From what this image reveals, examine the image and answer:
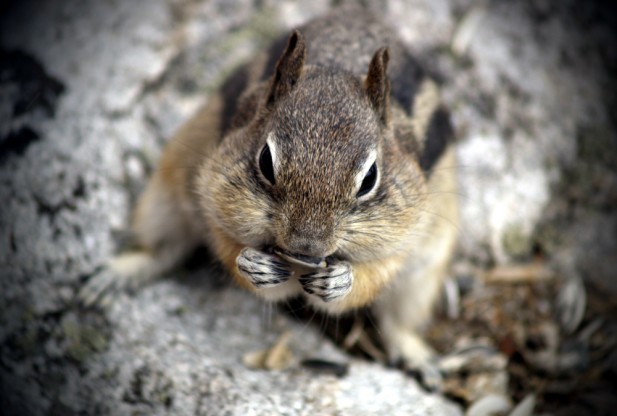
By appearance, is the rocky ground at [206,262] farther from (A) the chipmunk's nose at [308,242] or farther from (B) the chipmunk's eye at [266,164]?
(B) the chipmunk's eye at [266,164]

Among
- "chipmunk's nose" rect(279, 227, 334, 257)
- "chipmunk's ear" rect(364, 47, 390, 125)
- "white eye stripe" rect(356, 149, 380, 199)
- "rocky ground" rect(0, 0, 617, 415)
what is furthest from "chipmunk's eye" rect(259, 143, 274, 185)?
"rocky ground" rect(0, 0, 617, 415)

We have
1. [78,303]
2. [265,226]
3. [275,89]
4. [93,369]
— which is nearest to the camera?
[265,226]

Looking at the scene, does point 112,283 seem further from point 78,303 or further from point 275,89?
point 275,89

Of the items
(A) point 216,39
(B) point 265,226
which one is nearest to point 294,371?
(B) point 265,226

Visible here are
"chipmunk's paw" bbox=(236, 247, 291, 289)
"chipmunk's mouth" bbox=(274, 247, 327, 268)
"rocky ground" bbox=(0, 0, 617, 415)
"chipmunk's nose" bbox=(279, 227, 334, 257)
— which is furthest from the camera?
"rocky ground" bbox=(0, 0, 617, 415)

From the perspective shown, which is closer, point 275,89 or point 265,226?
point 265,226

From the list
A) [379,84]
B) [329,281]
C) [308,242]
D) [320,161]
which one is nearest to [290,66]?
[379,84]

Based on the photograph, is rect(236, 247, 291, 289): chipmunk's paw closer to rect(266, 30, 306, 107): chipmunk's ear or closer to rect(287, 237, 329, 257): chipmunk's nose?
rect(287, 237, 329, 257): chipmunk's nose
